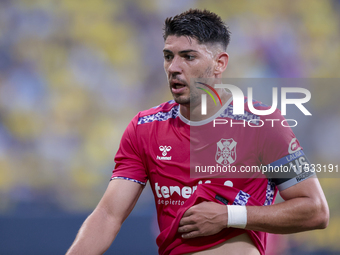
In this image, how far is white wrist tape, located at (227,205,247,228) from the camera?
154 centimetres

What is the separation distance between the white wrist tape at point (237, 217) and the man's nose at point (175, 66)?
0.65 metres

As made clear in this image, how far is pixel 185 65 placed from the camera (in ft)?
5.79

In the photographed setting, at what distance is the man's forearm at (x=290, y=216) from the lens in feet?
4.95

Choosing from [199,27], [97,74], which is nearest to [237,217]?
[199,27]

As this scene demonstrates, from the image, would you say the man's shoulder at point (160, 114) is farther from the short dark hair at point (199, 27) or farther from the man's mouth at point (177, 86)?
the short dark hair at point (199, 27)

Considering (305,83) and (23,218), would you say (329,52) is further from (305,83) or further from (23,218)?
(23,218)

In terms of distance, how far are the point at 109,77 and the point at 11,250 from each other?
1890mm

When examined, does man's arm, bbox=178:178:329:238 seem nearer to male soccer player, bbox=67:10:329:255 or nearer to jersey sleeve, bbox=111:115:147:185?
male soccer player, bbox=67:10:329:255

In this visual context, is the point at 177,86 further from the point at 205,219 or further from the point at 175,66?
the point at 205,219

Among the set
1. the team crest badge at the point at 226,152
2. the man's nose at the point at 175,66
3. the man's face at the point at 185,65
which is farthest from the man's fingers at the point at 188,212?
the man's nose at the point at 175,66

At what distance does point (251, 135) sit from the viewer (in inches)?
67.5

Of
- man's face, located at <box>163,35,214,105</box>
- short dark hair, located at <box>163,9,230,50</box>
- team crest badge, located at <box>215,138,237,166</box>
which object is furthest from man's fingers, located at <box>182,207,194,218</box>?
short dark hair, located at <box>163,9,230,50</box>

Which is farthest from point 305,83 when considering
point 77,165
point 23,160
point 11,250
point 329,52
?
point 11,250

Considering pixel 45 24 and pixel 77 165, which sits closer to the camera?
pixel 77 165
